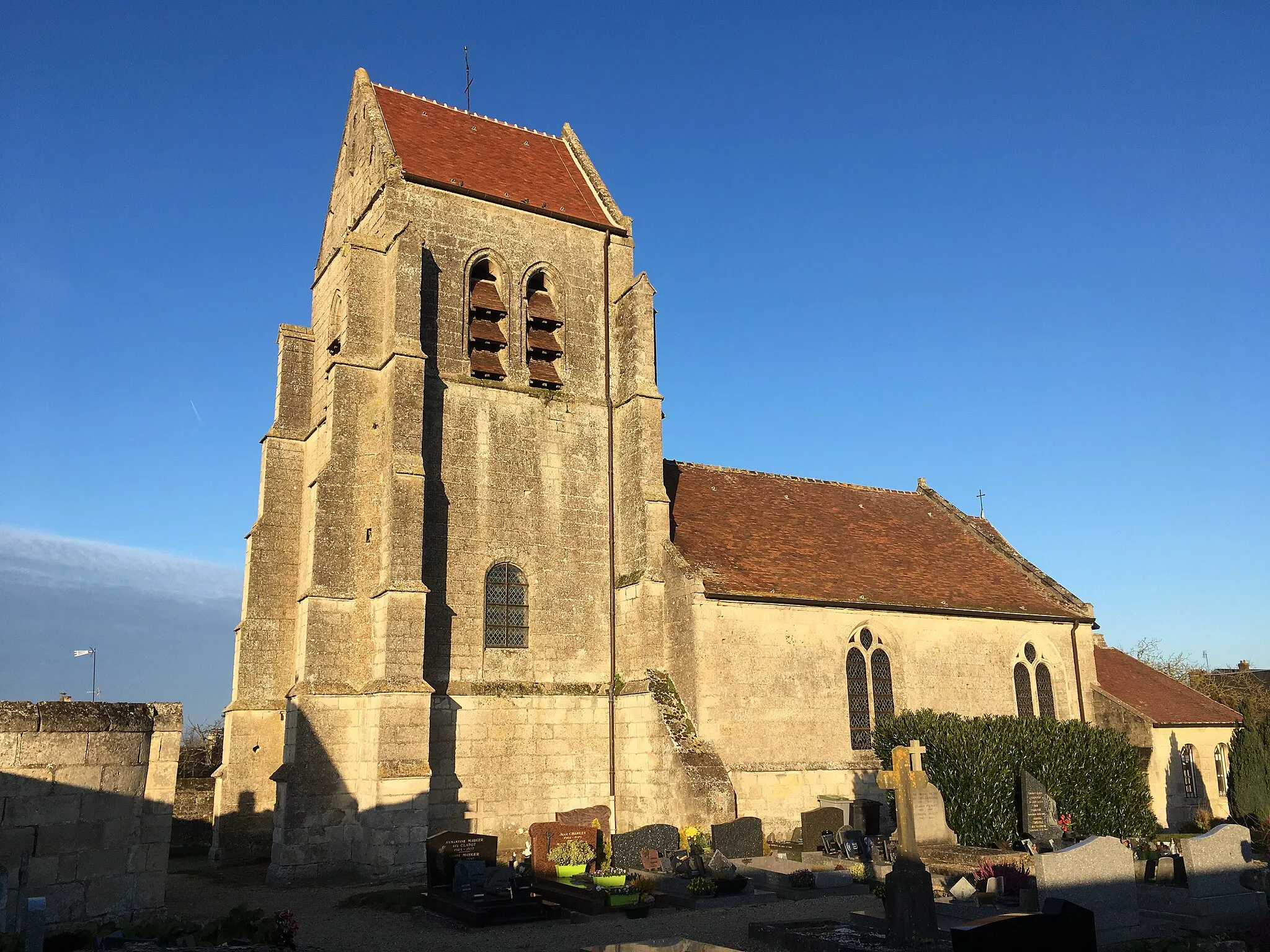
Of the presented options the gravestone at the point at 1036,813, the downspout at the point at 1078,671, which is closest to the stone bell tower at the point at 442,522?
the gravestone at the point at 1036,813

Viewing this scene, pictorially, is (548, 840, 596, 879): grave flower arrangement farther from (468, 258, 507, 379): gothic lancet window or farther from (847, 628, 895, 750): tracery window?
(468, 258, 507, 379): gothic lancet window

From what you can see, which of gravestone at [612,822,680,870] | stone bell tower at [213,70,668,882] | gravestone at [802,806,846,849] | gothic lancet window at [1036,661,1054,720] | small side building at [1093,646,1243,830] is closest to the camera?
gravestone at [612,822,680,870]

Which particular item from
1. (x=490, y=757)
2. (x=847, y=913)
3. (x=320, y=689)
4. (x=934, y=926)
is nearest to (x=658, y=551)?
(x=490, y=757)

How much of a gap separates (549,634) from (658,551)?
302 cm

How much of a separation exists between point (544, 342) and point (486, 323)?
1512 millimetres

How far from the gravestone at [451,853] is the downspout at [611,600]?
4456mm

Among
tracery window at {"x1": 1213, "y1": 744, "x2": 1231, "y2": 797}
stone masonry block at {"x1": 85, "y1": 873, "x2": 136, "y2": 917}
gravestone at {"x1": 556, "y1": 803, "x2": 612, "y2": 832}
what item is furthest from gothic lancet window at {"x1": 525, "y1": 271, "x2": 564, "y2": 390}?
tracery window at {"x1": 1213, "y1": 744, "x2": 1231, "y2": 797}

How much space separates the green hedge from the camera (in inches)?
757

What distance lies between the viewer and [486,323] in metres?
22.8

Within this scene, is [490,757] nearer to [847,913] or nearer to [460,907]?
[460,907]

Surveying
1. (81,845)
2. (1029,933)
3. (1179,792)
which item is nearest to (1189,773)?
(1179,792)

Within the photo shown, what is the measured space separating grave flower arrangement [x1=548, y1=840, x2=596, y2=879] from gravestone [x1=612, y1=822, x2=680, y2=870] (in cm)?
51

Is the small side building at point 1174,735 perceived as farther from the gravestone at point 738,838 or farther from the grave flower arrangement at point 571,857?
the grave flower arrangement at point 571,857

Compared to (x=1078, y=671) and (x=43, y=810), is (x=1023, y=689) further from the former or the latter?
(x=43, y=810)
